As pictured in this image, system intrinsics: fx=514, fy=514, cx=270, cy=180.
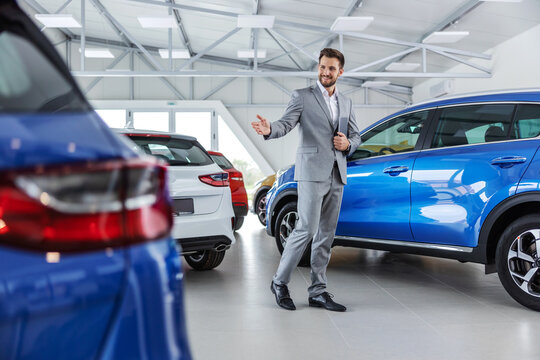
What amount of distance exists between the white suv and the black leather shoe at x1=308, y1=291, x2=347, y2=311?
0.94 m

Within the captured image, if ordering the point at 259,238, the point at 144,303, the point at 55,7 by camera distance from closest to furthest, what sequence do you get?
1. the point at 144,303
2. the point at 259,238
3. the point at 55,7

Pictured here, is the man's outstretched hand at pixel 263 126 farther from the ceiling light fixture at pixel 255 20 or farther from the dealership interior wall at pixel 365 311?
the ceiling light fixture at pixel 255 20

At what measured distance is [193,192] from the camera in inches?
159

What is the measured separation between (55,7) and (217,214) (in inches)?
500

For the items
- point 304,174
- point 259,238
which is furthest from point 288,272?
point 259,238

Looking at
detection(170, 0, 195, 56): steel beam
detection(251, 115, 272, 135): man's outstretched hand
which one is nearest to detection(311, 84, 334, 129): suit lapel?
detection(251, 115, 272, 135): man's outstretched hand

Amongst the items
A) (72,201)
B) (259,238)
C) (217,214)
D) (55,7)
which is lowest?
(259,238)

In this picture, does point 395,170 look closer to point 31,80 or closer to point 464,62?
point 31,80

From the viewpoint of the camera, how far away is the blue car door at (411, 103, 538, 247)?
349cm

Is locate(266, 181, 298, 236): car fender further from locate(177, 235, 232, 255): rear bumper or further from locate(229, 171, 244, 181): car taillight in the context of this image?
locate(229, 171, 244, 181): car taillight

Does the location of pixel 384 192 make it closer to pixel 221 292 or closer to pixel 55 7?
pixel 221 292

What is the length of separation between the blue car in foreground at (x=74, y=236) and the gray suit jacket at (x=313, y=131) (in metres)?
2.42

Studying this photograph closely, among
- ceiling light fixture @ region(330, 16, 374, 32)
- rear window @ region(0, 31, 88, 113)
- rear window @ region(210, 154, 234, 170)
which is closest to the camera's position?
rear window @ region(0, 31, 88, 113)

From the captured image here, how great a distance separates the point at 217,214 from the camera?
415 cm
